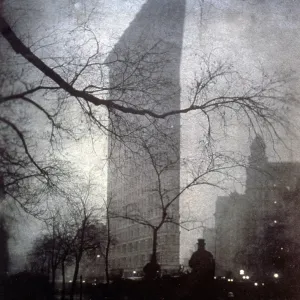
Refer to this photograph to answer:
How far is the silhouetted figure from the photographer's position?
4.09 metres

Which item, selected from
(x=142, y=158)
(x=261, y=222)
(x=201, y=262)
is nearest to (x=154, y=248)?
(x=201, y=262)

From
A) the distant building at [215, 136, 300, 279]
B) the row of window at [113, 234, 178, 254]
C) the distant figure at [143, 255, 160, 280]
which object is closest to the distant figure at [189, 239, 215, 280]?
the distant building at [215, 136, 300, 279]

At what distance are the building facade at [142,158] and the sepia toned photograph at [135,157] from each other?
0.04ft

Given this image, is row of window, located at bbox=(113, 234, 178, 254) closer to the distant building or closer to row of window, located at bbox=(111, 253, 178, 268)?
row of window, located at bbox=(111, 253, 178, 268)

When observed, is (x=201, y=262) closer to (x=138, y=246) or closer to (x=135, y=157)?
(x=138, y=246)

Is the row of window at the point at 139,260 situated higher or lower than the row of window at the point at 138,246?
lower

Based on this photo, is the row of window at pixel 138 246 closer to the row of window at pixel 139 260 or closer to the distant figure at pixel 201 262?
the row of window at pixel 139 260

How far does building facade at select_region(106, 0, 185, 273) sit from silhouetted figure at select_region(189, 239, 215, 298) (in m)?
0.20

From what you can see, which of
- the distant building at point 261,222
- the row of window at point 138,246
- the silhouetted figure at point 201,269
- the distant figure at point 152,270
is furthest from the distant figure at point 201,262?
the distant figure at point 152,270

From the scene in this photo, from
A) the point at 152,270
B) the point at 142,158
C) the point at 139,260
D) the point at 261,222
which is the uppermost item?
the point at 142,158

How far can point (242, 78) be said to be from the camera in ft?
14.3

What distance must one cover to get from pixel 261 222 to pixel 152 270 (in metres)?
1.37

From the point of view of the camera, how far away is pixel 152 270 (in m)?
4.13

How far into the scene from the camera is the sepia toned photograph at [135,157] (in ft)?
A: 13.4
